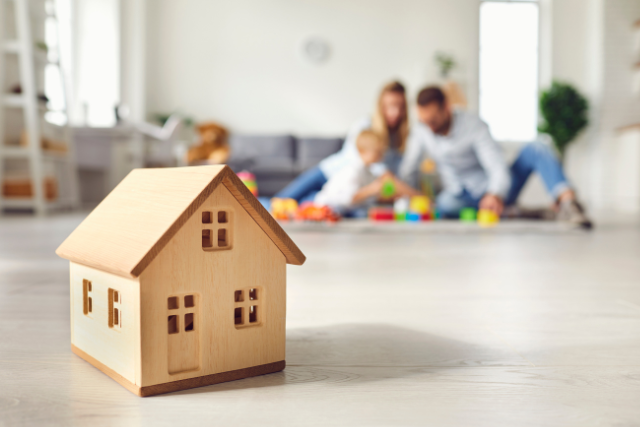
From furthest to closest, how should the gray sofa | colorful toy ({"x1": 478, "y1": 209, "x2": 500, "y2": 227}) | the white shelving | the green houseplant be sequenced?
the green houseplant
the gray sofa
the white shelving
colorful toy ({"x1": 478, "y1": 209, "x2": 500, "y2": 227})

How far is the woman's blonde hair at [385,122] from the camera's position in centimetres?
379

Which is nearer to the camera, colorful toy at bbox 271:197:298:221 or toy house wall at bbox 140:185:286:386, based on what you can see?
toy house wall at bbox 140:185:286:386

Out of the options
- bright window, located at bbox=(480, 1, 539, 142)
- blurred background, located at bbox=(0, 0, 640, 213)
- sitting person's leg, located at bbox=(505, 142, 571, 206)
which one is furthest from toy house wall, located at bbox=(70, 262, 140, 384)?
bright window, located at bbox=(480, 1, 539, 142)

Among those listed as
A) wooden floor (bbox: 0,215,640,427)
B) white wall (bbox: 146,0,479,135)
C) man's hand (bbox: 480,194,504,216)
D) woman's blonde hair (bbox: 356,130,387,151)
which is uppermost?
white wall (bbox: 146,0,479,135)

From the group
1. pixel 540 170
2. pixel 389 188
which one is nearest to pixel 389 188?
pixel 389 188

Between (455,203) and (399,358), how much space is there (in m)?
3.15

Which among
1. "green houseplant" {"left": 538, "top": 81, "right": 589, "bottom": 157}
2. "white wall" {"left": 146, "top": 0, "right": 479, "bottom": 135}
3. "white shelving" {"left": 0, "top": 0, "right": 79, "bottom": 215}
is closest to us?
"white shelving" {"left": 0, "top": 0, "right": 79, "bottom": 215}

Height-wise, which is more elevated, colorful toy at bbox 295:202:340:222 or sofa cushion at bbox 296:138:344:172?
sofa cushion at bbox 296:138:344:172

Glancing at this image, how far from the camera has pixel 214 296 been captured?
52 centimetres

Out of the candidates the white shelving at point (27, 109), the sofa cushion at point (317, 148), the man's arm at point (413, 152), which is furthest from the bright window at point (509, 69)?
the white shelving at point (27, 109)

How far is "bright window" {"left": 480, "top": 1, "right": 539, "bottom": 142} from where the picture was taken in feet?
24.0

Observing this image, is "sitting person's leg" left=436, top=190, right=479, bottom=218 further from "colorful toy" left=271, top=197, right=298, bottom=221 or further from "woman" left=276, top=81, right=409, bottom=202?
"colorful toy" left=271, top=197, right=298, bottom=221

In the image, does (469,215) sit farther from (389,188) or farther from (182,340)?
(182,340)

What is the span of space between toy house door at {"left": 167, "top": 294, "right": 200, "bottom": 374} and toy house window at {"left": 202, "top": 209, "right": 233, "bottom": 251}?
5 cm
